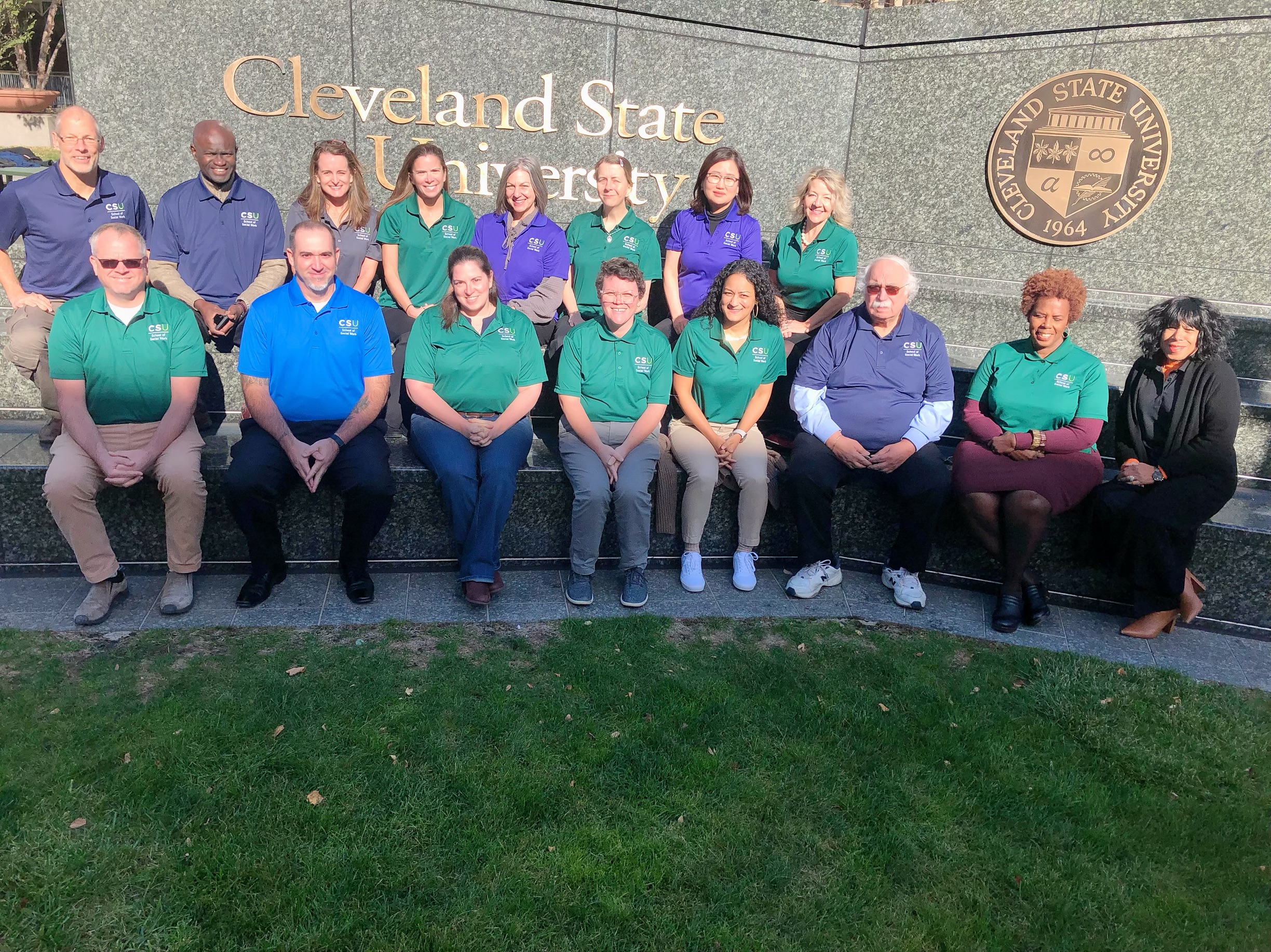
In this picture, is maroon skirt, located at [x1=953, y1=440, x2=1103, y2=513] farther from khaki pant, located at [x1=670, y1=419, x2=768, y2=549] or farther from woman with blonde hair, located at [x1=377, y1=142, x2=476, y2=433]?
woman with blonde hair, located at [x1=377, y1=142, x2=476, y2=433]

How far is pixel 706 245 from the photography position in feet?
17.1

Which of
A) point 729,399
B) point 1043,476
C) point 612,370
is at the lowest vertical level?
point 1043,476

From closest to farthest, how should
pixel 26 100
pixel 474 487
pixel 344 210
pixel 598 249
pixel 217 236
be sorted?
pixel 474 487 → pixel 217 236 → pixel 344 210 → pixel 598 249 → pixel 26 100

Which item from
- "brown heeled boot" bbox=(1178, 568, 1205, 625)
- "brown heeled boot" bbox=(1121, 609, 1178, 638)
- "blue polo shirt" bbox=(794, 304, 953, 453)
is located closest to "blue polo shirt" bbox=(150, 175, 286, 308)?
"blue polo shirt" bbox=(794, 304, 953, 453)

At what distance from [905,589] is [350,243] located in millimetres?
3445

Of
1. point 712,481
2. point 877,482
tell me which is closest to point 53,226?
point 712,481

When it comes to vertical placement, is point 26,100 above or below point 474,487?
above

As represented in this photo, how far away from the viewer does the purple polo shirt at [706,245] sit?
5219 millimetres

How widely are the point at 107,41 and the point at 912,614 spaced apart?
5811mm

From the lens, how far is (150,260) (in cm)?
470

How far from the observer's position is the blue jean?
4098mm

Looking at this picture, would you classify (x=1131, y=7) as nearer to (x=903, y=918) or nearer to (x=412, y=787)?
(x=903, y=918)

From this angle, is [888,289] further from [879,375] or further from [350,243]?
[350,243]

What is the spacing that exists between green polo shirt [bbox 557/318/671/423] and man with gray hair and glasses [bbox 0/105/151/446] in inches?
90.3
